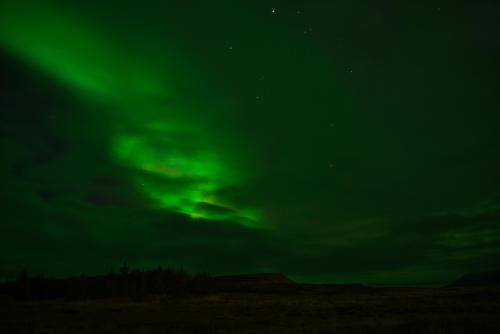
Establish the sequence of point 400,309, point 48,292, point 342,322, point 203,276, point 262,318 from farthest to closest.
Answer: point 203,276 < point 48,292 < point 400,309 < point 262,318 < point 342,322

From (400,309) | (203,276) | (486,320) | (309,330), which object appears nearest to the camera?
(309,330)

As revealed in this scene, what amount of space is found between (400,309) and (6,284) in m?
92.0

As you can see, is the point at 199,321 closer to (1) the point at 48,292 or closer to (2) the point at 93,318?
(2) the point at 93,318

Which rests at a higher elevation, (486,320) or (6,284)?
(6,284)

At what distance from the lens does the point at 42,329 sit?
2980 cm

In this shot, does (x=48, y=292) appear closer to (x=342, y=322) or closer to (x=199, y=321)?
(x=199, y=321)

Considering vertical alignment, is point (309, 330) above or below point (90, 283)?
below

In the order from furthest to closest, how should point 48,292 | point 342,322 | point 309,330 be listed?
point 48,292 < point 342,322 < point 309,330

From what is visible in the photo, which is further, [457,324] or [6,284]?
[6,284]

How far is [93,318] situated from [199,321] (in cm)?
1127

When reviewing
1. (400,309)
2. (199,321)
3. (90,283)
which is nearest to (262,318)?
(199,321)

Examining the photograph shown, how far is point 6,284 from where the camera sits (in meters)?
95.4

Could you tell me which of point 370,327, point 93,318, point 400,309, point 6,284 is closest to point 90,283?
point 6,284

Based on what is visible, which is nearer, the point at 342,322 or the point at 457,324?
the point at 457,324
